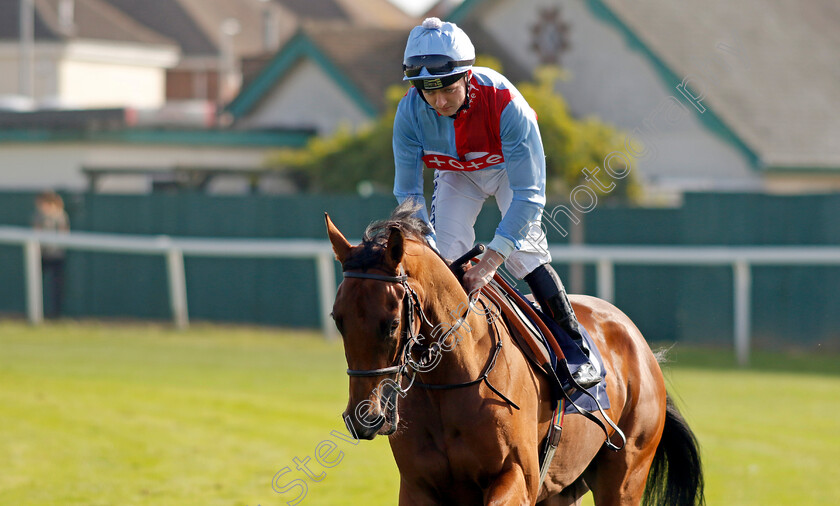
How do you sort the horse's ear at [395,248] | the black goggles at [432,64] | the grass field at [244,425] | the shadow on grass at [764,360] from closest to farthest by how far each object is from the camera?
the horse's ear at [395,248] < the black goggles at [432,64] < the grass field at [244,425] < the shadow on grass at [764,360]

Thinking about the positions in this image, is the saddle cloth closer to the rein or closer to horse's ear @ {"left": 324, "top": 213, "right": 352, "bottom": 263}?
the rein

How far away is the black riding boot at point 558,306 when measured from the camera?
463 cm

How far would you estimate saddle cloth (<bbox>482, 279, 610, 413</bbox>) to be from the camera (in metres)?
4.46

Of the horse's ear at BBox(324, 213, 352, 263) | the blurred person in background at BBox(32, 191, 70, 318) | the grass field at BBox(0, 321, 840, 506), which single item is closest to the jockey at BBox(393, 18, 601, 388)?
the horse's ear at BBox(324, 213, 352, 263)

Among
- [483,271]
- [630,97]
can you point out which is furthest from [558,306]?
[630,97]

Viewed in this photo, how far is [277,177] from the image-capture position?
19391 mm

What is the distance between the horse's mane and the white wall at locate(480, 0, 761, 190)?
13.1m

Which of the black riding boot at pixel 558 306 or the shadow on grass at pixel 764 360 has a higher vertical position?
the black riding boot at pixel 558 306

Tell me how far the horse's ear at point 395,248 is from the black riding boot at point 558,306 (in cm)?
111

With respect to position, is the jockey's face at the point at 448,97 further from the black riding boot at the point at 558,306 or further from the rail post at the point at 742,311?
the rail post at the point at 742,311

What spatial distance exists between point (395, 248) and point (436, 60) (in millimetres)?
756

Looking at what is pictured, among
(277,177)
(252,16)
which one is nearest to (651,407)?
(277,177)

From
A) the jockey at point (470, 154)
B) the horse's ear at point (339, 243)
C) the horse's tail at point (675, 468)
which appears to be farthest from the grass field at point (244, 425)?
the horse's ear at point (339, 243)

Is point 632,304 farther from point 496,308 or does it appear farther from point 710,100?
point 496,308
